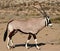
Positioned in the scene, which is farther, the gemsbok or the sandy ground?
the sandy ground

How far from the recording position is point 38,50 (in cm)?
1380

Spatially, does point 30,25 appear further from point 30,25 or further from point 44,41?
point 44,41

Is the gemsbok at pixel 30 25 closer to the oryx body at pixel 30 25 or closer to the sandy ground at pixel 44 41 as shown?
the oryx body at pixel 30 25

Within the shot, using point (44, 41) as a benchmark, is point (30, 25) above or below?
above

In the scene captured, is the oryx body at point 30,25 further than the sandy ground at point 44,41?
No

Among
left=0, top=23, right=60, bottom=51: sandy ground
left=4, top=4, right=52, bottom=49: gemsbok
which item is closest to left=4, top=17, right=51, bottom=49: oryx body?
left=4, top=4, right=52, bottom=49: gemsbok

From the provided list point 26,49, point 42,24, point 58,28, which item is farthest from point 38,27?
point 58,28

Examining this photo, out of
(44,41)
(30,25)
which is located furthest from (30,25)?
(44,41)

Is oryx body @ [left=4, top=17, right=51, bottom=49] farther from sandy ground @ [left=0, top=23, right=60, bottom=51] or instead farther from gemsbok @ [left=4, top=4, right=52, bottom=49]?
sandy ground @ [left=0, top=23, right=60, bottom=51]

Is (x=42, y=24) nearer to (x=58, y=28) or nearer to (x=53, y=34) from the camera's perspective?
(x=53, y=34)

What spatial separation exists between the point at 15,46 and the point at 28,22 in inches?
62.3

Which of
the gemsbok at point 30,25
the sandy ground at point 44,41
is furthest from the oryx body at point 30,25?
the sandy ground at point 44,41

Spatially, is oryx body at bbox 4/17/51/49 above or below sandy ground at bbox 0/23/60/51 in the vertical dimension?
above

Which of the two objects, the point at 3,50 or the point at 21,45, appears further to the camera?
the point at 21,45
